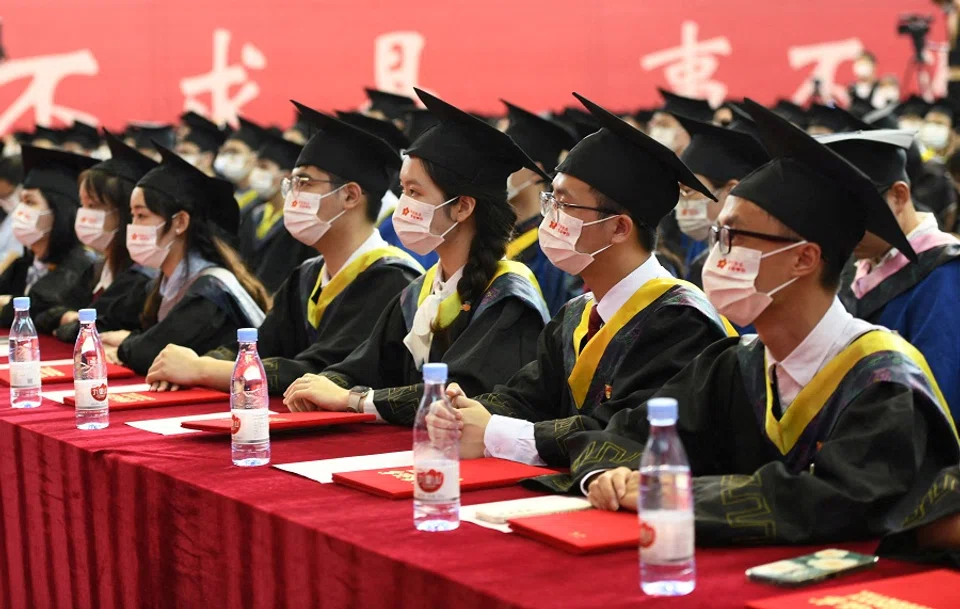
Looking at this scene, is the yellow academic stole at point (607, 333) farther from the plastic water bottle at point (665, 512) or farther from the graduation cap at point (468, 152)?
the plastic water bottle at point (665, 512)

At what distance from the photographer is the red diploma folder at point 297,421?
3283mm

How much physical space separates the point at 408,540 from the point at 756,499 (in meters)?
0.59

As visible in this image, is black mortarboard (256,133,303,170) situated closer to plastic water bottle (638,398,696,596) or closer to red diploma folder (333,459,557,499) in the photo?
red diploma folder (333,459,557,499)

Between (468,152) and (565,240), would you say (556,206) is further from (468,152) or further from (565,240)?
(468,152)

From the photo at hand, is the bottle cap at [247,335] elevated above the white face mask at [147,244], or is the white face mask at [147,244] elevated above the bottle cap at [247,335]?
the white face mask at [147,244]

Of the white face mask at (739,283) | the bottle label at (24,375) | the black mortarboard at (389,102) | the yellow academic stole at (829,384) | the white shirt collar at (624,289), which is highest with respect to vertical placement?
the black mortarboard at (389,102)

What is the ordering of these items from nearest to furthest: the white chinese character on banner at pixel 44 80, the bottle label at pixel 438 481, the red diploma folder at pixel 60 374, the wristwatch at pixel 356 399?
the bottle label at pixel 438 481, the wristwatch at pixel 356 399, the red diploma folder at pixel 60 374, the white chinese character on banner at pixel 44 80

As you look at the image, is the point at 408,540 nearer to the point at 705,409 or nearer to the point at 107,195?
the point at 705,409

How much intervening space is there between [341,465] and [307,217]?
148 cm

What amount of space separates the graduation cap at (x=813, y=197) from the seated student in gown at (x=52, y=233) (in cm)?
410

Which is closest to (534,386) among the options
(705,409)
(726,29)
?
(705,409)

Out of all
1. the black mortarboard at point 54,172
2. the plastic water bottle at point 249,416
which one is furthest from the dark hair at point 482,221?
the black mortarboard at point 54,172

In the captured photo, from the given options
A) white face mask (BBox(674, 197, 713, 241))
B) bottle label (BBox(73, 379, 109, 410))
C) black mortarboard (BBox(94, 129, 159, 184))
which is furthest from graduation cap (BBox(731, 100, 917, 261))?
black mortarboard (BBox(94, 129, 159, 184))

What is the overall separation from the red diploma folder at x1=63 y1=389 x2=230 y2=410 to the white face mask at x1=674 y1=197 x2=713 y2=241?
211 centimetres
